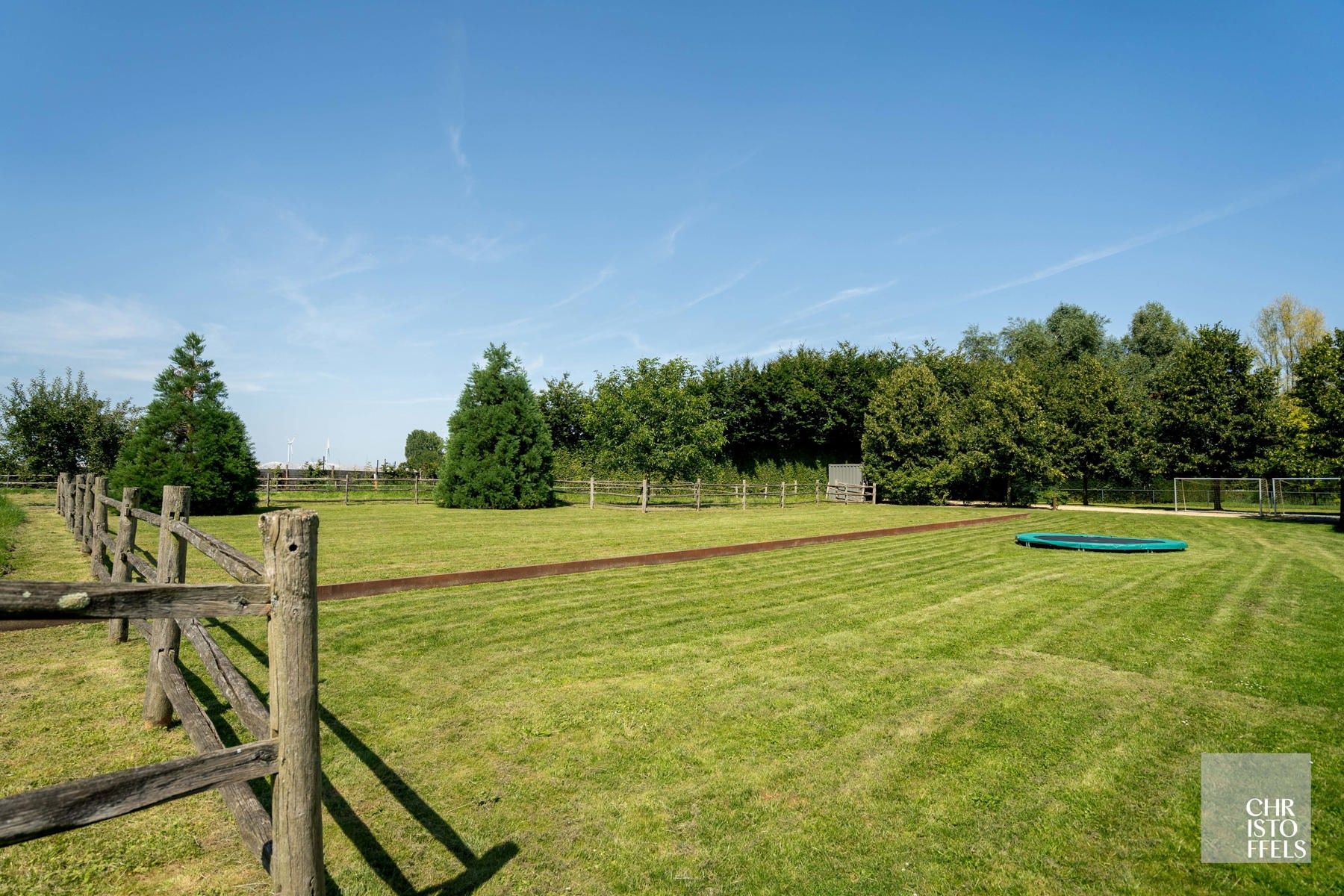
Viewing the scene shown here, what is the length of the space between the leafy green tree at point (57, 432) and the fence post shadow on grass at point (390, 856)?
3423cm

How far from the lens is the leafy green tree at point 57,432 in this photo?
28875 mm

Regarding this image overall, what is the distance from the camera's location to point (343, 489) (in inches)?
1230

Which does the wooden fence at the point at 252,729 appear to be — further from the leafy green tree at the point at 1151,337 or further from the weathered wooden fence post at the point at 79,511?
the leafy green tree at the point at 1151,337

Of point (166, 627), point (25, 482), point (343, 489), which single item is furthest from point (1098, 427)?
point (25, 482)

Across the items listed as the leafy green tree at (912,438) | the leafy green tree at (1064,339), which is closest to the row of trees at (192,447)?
the leafy green tree at (912,438)

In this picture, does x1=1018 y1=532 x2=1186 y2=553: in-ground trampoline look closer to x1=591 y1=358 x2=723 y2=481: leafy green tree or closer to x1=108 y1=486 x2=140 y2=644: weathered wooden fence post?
x1=108 y1=486 x2=140 y2=644: weathered wooden fence post

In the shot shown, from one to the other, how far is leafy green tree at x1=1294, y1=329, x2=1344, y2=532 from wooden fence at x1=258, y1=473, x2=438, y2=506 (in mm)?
31735

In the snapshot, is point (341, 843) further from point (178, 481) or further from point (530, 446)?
point (530, 446)

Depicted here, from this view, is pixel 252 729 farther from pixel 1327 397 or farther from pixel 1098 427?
pixel 1098 427

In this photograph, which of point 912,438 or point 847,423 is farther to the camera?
point 847,423

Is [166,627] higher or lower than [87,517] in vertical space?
lower

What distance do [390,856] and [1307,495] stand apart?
143ft

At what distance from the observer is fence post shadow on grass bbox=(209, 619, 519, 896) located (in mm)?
2875

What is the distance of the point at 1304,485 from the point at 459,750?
41.7 metres
